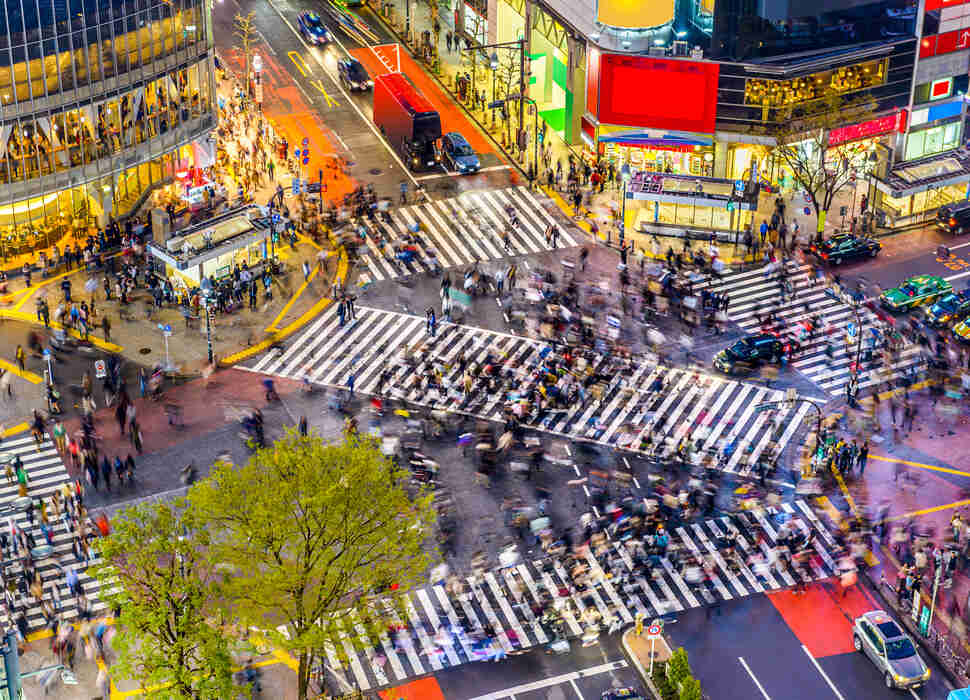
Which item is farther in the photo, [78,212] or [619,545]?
[78,212]

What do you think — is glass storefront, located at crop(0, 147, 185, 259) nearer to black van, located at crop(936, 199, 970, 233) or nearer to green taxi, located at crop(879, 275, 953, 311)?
green taxi, located at crop(879, 275, 953, 311)

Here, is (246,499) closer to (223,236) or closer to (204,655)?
(204,655)

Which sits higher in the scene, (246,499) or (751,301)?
(246,499)

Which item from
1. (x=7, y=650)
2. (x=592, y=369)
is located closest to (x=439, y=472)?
(x=592, y=369)

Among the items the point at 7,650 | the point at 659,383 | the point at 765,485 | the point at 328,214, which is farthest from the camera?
the point at 328,214

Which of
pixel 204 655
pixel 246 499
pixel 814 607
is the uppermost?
pixel 246 499

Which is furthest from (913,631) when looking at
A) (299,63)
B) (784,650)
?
(299,63)

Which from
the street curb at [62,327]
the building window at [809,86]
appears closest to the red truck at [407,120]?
the building window at [809,86]

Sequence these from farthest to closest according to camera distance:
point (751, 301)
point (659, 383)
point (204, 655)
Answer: point (751, 301) → point (659, 383) → point (204, 655)
